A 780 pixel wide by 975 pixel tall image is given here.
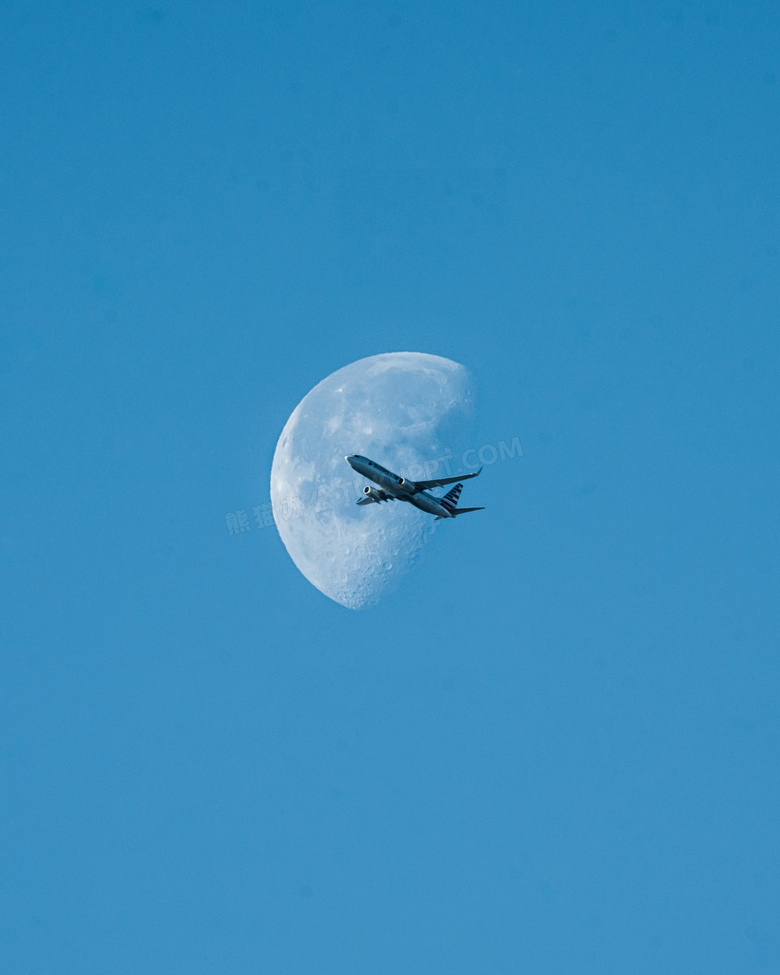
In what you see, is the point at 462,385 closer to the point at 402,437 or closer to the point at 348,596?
the point at 402,437

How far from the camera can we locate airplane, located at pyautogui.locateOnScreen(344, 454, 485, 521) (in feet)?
379

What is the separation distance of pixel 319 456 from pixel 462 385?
14.2 metres

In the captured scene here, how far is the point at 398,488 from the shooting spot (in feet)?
383

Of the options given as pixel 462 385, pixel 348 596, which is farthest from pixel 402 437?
pixel 348 596

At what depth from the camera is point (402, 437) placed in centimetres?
11656

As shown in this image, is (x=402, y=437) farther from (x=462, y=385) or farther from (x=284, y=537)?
(x=284, y=537)

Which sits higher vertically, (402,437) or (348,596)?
A: (402,437)

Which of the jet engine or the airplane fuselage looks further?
the jet engine

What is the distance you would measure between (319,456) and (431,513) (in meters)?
11.5

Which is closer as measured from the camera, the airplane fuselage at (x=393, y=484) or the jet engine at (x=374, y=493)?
the airplane fuselage at (x=393, y=484)

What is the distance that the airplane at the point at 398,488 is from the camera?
115 meters

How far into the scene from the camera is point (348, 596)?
119 meters

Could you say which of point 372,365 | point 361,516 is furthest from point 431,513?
point 372,365

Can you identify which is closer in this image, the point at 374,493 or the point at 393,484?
the point at 393,484
